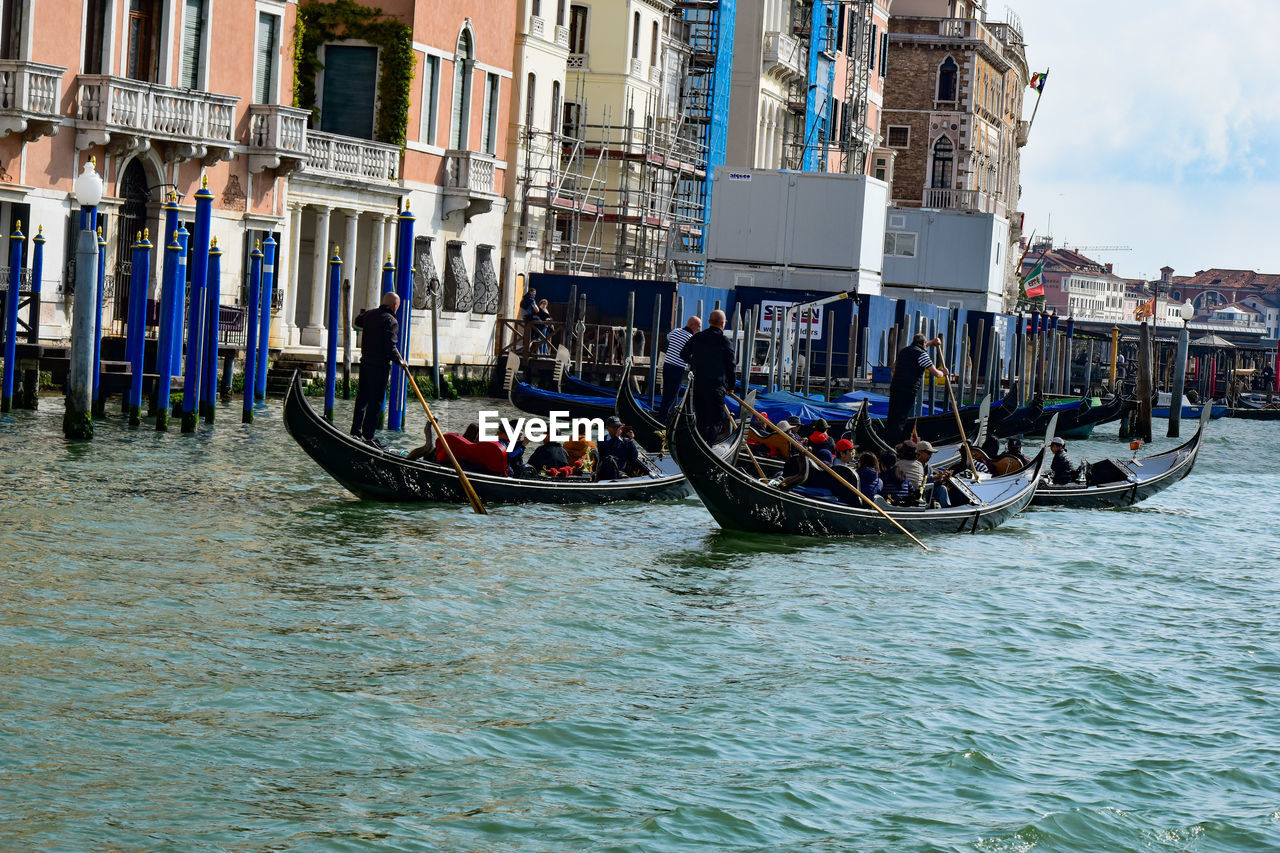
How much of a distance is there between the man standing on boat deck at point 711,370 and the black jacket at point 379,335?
242cm

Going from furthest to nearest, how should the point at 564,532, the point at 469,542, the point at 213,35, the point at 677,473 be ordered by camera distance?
the point at 213,35
the point at 677,473
the point at 564,532
the point at 469,542

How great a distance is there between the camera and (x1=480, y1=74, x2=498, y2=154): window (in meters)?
29.4

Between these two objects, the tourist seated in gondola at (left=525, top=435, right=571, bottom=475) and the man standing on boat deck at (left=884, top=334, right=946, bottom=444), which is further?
the man standing on boat deck at (left=884, top=334, right=946, bottom=444)

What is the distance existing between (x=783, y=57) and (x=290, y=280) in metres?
17.8

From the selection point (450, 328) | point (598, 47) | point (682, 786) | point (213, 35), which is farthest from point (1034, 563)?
point (598, 47)

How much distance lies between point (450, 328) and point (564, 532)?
1552cm

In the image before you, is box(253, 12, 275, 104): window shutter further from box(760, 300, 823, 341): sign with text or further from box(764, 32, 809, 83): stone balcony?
box(764, 32, 809, 83): stone balcony

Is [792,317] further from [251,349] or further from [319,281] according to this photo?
[251,349]

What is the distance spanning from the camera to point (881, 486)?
48.0ft

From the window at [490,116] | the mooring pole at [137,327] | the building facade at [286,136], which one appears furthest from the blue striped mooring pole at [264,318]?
the window at [490,116]

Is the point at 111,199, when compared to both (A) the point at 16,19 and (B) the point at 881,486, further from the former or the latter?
(B) the point at 881,486

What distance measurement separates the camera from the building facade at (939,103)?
52969 mm

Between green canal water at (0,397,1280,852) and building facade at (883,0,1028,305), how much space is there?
1579 inches

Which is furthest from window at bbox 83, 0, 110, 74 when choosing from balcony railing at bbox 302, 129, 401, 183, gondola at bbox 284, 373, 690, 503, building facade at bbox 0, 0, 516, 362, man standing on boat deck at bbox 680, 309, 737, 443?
man standing on boat deck at bbox 680, 309, 737, 443
